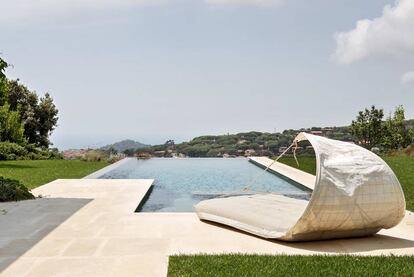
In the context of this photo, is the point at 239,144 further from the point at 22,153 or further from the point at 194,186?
the point at 194,186

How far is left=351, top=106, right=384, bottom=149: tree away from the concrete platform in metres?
24.7

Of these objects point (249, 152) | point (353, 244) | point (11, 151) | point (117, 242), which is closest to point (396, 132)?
point (249, 152)

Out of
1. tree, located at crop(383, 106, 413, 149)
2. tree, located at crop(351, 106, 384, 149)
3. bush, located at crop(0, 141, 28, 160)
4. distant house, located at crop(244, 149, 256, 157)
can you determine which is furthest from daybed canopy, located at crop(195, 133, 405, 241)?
tree, located at crop(383, 106, 413, 149)

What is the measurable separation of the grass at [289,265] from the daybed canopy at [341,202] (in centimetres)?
55

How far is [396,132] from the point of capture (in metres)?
30.6

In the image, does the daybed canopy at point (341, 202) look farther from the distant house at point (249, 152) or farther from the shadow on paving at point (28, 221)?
the distant house at point (249, 152)

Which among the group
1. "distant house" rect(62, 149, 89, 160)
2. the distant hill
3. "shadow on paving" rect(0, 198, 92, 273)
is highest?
the distant hill

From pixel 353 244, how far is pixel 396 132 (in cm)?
2814

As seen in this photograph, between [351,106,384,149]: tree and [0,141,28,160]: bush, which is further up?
[351,106,384,149]: tree

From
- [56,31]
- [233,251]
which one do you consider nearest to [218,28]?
[56,31]

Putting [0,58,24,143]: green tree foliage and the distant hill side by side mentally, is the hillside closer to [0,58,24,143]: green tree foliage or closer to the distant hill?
the distant hill

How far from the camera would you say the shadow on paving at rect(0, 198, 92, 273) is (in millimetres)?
4742

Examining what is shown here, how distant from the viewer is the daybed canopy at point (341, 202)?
16.0 feet

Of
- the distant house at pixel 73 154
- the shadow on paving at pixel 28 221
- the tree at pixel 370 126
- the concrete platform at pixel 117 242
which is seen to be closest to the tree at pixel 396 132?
the tree at pixel 370 126
